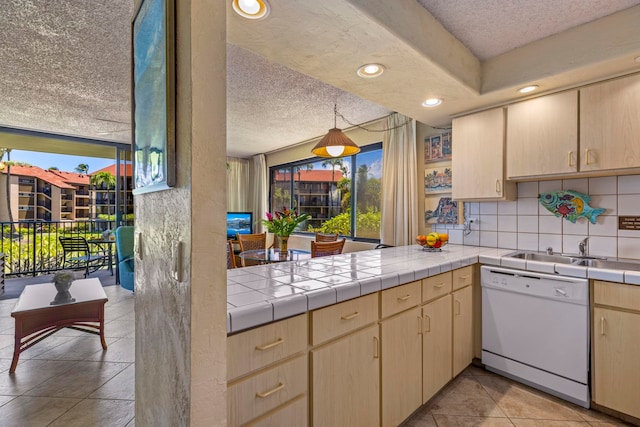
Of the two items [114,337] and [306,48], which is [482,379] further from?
[114,337]

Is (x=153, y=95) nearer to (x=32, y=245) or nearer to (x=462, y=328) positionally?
(x=462, y=328)

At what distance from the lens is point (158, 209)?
3.44 ft

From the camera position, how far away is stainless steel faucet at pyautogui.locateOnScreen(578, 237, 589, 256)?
215 centimetres

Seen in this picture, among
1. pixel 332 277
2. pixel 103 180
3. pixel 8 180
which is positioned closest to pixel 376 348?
pixel 332 277

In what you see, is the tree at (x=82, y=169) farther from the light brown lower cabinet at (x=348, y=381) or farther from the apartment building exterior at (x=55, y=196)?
the light brown lower cabinet at (x=348, y=381)

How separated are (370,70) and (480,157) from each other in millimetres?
1263

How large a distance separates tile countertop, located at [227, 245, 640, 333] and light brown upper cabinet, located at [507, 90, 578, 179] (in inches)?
27.2

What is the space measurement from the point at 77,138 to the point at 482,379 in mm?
5955

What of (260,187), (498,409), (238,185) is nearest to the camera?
(498,409)

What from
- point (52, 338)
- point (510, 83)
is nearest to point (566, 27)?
point (510, 83)

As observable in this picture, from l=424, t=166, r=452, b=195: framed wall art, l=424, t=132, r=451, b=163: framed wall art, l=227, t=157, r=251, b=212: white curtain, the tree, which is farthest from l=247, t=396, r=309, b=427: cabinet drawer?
the tree

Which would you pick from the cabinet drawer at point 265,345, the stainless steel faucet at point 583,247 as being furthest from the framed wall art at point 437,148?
the cabinet drawer at point 265,345

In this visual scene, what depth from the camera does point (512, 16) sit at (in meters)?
1.71

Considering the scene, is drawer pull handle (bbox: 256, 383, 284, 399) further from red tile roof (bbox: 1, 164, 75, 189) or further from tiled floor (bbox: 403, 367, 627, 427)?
red tile roof (bbox: 1, 164, 75, 189)
